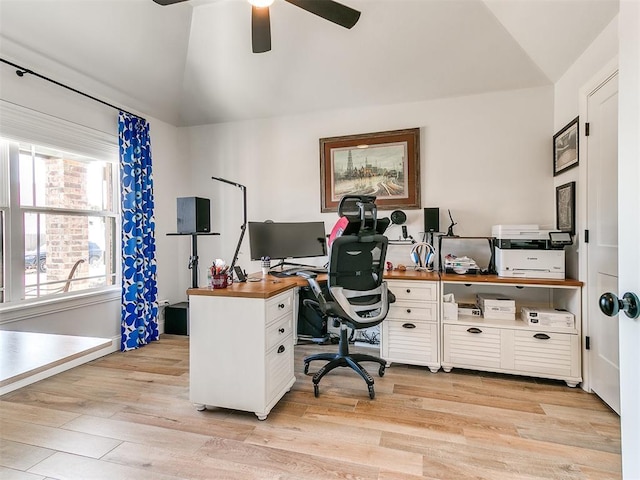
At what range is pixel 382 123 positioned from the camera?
3.29 meters

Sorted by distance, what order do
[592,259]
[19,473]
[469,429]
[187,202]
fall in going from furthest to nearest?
1. [187,202]
2. [592,259]
3. [469,429]
4. [19,473]

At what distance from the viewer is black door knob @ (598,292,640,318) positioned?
2.51ft

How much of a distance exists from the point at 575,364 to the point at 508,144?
1925 millimetres

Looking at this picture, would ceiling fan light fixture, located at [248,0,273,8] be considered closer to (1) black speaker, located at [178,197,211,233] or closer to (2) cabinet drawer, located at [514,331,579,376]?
(1) black speaker, located at [178,197,211,233]

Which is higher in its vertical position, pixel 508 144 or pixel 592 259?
pixel 508 144

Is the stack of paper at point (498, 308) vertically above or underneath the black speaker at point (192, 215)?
underneath

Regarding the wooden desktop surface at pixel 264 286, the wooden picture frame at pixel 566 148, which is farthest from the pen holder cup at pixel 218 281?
the wooden picture frame at pixel 566 148

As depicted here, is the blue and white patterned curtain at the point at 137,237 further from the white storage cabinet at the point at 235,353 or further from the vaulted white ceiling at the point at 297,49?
the white storage cabinet at the point at 235,353

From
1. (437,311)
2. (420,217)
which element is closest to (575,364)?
(437,311)

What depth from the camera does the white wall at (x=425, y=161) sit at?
2902mm

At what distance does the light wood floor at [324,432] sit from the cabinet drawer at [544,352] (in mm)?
121

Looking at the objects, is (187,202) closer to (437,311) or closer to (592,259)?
(437,311)

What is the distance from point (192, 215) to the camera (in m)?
3.02

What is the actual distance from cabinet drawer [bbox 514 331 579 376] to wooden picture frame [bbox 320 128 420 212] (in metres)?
1.50
